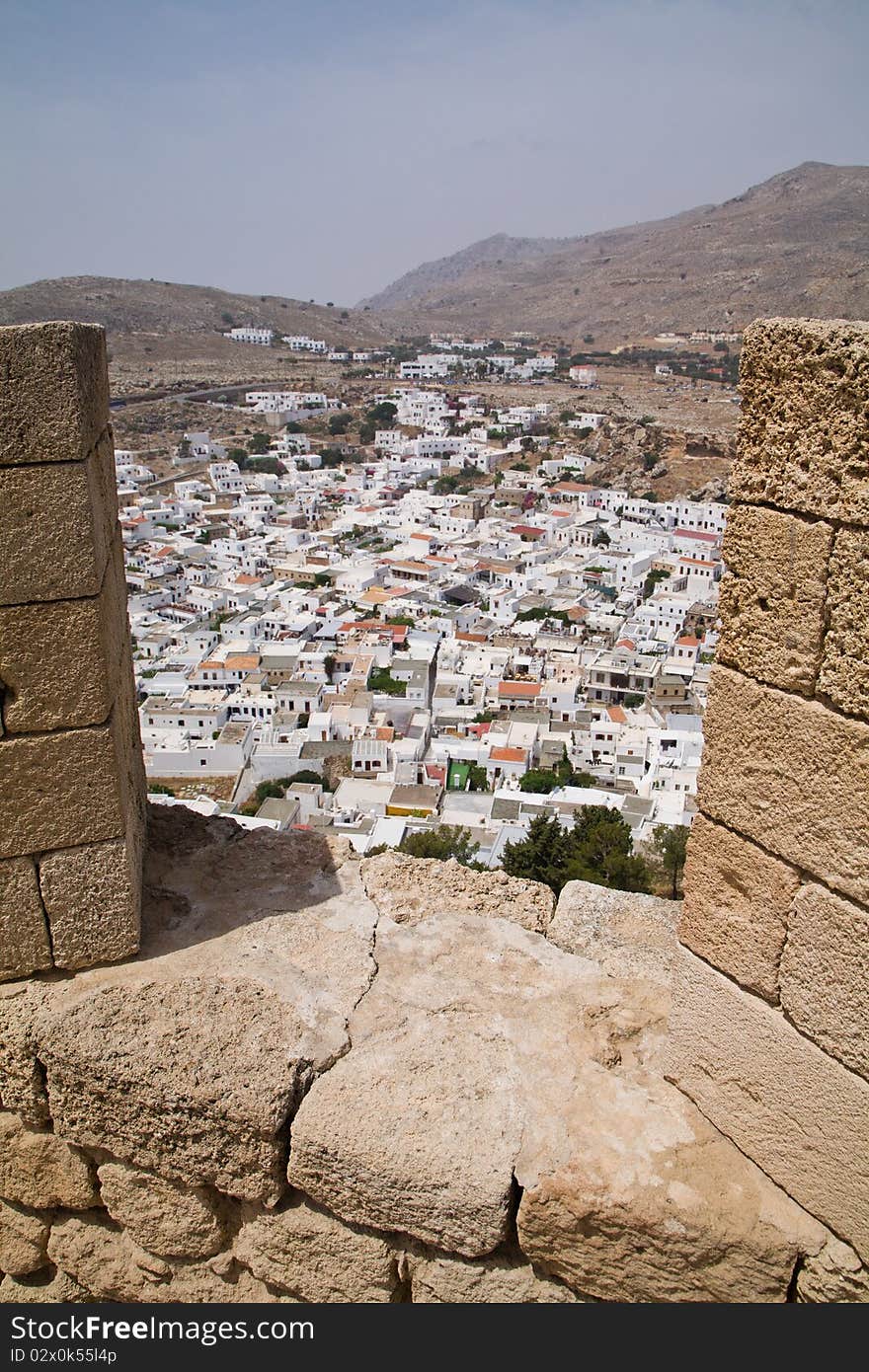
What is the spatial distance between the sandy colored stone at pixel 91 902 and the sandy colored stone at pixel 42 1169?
0.44m

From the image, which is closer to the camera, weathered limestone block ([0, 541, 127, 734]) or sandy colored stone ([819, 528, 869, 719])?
sandy colored stone ([819, 528, 869, 719])

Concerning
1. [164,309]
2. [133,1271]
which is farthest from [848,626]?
[164,309]

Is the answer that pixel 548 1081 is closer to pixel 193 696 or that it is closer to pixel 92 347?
pixel 92 347

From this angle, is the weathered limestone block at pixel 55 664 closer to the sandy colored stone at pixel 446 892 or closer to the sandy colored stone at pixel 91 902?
the sandy colored stone at pixel 91 902

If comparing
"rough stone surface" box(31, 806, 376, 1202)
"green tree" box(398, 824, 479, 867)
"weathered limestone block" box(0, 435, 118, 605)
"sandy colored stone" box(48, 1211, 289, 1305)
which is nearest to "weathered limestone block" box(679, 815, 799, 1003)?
"rough stone surface" box(31, 806, 376, 1202)

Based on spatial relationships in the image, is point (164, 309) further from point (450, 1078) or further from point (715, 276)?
point (450, 1078)

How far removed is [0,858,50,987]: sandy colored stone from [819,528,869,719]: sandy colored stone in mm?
2007

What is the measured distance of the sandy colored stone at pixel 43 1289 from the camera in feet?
8.87

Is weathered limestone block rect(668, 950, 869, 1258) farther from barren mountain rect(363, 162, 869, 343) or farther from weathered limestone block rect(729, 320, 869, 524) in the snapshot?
barren mountain rect(363, 162, 869, 343)

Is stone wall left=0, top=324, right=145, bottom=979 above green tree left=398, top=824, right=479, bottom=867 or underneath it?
above

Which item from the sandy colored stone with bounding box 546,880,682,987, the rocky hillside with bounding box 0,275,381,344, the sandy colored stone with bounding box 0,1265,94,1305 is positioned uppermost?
the rocky hillside with bounding box 0,275,381,344

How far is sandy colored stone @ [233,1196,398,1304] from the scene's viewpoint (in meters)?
2.33

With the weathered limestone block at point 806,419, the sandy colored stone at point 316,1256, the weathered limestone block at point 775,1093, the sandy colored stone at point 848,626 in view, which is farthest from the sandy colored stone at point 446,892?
the weathered limestone block at point 806,419

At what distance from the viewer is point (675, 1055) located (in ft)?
8.02
